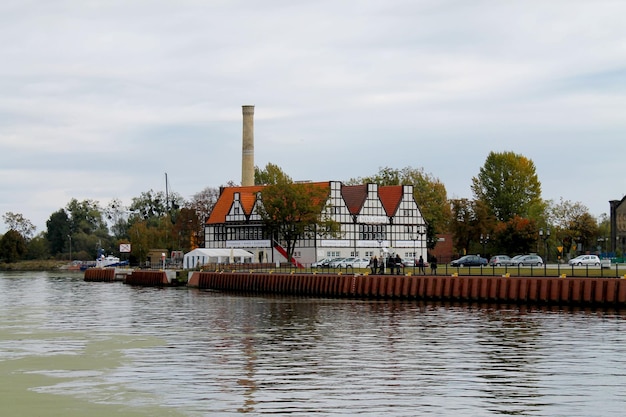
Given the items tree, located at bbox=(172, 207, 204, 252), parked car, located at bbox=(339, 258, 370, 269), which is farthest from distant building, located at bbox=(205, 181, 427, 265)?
tree, located at bbox=(172, 207, 204, 252)

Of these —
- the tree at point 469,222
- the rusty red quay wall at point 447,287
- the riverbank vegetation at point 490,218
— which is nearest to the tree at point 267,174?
the riverbank vegetation at point 490,218

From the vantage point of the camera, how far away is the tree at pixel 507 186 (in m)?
156

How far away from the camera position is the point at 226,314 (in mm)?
62062

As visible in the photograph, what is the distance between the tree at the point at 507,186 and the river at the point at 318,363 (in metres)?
95.4

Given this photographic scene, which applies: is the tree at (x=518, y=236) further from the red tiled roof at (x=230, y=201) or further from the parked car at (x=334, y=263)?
the red tiled roof at (x=230, y=201)

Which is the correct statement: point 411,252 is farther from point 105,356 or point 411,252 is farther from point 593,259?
point 105,356

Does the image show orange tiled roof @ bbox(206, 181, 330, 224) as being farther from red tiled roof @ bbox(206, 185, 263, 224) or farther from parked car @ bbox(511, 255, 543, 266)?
parked car @ bbox(511, 255, 543, 266)

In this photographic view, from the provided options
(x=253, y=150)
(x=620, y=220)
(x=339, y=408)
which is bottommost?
(x=339, y=408)

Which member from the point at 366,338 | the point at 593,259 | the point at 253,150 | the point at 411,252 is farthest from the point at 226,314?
the point at 253,150

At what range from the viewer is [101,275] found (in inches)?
5655

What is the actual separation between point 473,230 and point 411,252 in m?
10.2

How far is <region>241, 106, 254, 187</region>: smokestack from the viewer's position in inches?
5856

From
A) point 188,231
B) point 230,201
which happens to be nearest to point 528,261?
point 230,201

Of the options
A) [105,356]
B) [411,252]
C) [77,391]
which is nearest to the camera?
[77,391]
